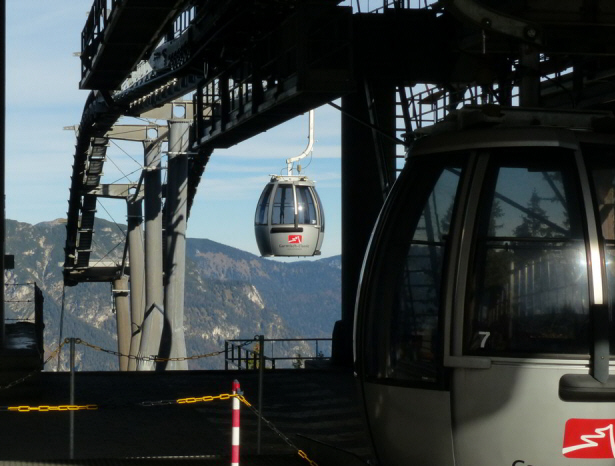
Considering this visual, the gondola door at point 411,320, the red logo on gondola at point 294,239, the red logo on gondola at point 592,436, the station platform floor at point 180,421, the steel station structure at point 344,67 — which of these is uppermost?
the steel station structure at point 344,67

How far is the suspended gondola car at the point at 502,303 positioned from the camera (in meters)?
7.23

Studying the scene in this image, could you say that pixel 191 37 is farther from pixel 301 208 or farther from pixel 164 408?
pixel 301 208

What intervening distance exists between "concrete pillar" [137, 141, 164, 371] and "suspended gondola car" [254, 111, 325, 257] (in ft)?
15.3

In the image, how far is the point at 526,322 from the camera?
7254 millimetres

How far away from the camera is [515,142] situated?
296 inches

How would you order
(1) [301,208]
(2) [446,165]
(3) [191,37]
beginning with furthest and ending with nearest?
1. (1) [301,208]
2. (3) [191,37]
3. (2) [446,165]

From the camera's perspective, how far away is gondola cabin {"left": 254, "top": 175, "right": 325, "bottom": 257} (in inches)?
1401

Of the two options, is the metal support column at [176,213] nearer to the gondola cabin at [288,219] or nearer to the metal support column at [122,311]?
the gondola cabin at [288,219]

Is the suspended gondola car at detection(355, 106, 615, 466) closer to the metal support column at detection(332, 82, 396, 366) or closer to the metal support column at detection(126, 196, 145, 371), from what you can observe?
the metal support column at detection(332, 82, 396, 366)

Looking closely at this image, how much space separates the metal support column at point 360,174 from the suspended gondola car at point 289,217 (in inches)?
543

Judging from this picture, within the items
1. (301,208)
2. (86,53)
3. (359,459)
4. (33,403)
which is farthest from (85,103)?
(359,459)

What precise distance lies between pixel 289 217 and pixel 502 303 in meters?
28.7

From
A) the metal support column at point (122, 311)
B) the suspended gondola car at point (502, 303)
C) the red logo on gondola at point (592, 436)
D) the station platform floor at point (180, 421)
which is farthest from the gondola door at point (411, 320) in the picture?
the metal support column at point (122, 311)

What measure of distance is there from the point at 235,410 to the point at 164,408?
7.55 meters
